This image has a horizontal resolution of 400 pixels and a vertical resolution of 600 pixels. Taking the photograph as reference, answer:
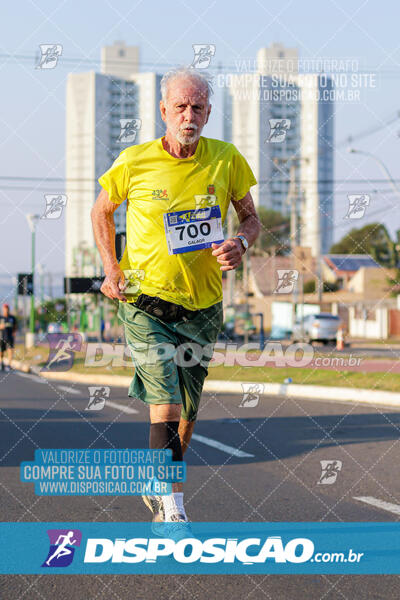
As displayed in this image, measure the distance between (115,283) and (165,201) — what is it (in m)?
0.43

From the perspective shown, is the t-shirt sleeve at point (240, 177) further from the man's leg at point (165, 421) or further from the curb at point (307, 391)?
the curb at point (307, 391)

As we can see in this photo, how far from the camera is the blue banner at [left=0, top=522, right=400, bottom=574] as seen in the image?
12.7ft

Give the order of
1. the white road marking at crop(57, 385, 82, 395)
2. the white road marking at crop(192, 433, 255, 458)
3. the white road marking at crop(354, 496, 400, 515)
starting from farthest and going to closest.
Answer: the white road marking at crop(57, 385, 82, 395) → the white road marking at crop(192, 433, 255, 458) → the white road marking at crop(354, 496, 400, 515)

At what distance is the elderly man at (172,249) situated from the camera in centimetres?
397

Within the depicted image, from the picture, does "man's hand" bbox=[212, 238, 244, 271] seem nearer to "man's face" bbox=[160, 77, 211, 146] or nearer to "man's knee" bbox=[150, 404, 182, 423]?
"man's face" bbox=[160, 77, 211, 146]

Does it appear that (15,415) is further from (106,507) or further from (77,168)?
(77,168)

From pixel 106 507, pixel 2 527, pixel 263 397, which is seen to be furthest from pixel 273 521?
pixel 263 397

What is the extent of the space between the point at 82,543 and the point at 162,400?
2.70 ft

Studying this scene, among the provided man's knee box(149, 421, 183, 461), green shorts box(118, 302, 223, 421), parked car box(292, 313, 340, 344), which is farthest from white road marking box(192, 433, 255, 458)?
parked car box(292, 313, 340, 344)

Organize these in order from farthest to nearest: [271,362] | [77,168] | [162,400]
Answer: [77,168], [271,362], [162,400]

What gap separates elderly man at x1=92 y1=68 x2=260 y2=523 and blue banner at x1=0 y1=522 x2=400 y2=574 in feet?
0.64

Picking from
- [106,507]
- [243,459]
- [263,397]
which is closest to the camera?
[106,507]

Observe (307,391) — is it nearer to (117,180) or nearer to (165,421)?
(165,421)

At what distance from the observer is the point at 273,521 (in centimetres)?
473
